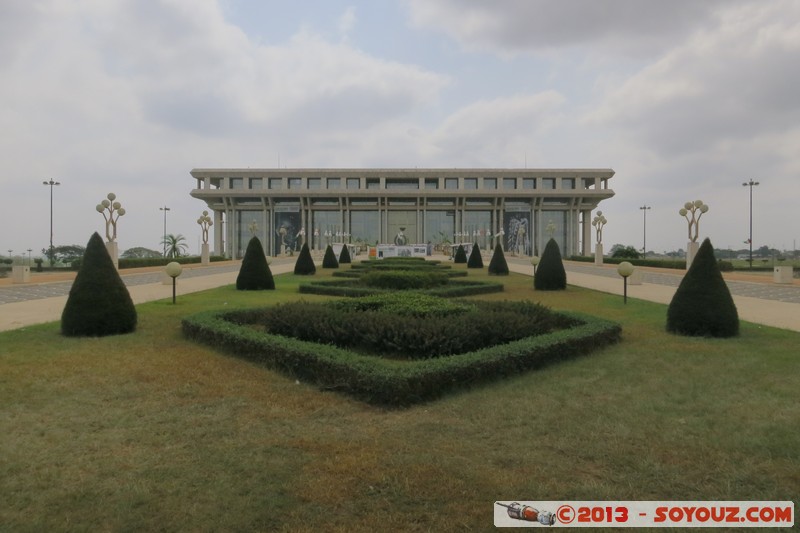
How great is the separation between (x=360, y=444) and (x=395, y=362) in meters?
2.51

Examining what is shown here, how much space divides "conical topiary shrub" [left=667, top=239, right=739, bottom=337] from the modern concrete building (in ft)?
220

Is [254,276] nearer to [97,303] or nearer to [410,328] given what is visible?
[97,303]

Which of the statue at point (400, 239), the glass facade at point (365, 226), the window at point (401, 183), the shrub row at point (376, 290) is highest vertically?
the window at point (401, 183)

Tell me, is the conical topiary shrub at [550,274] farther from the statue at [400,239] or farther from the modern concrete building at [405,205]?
the modern concrete building at [405,205]

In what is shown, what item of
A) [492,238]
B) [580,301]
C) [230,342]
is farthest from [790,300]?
[492,238]

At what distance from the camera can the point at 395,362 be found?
21.8ft

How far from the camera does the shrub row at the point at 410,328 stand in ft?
23.4

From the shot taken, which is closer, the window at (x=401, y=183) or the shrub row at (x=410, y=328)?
the shrub row at (x=410, y=328)

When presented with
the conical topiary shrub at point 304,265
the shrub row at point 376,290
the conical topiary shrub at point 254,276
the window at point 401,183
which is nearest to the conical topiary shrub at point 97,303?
the shrub row at point 376,290

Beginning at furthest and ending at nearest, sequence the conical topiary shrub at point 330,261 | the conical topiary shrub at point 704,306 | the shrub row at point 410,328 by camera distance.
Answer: the conical topiary shrub at point 330,261 → the conical topiary shrub at point 704,306 → the shrub row at point 410,328

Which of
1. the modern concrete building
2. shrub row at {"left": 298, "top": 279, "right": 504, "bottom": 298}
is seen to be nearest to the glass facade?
the modern concrete building

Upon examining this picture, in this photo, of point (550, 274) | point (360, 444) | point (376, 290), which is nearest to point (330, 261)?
point (550, 274)

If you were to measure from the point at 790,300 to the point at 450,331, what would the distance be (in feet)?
46.0

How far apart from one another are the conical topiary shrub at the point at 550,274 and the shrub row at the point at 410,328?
8.25 metres
